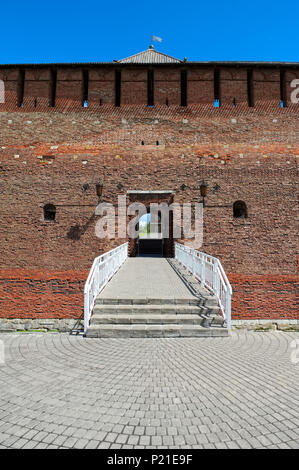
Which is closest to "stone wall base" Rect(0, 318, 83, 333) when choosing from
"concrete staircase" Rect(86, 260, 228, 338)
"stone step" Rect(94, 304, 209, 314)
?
"concrete staircase" Rect(86, 260, 228, 338)

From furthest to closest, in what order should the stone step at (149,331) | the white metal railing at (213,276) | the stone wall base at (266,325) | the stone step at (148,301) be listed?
the stone wall base at (266,325)
the stone step at (148,301)
the white metal railing at (213,276)
the stone step at (149,331)

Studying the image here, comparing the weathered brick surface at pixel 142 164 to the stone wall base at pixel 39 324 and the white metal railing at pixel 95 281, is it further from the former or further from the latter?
the white metal railing at pixel 95 281

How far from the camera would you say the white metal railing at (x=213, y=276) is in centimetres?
484

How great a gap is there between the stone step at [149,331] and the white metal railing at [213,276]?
0.47 m

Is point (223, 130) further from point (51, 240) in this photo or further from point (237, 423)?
point (237, 423)

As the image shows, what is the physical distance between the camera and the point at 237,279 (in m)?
9.10

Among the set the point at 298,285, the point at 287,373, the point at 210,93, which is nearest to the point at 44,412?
the point at 287,373

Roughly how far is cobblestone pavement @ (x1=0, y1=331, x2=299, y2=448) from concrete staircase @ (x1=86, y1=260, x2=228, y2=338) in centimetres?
40

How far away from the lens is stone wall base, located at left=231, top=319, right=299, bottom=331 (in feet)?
28.2

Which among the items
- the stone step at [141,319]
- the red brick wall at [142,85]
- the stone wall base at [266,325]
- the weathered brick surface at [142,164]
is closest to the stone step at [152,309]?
the stone step at [141,319]

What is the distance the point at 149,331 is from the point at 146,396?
196 centimetres

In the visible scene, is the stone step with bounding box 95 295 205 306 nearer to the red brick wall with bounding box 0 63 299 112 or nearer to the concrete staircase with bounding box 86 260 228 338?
the concrete staircase with bounding box 86 260 228 338

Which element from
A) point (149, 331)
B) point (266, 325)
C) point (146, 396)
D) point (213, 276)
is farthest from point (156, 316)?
point (266, 325)
